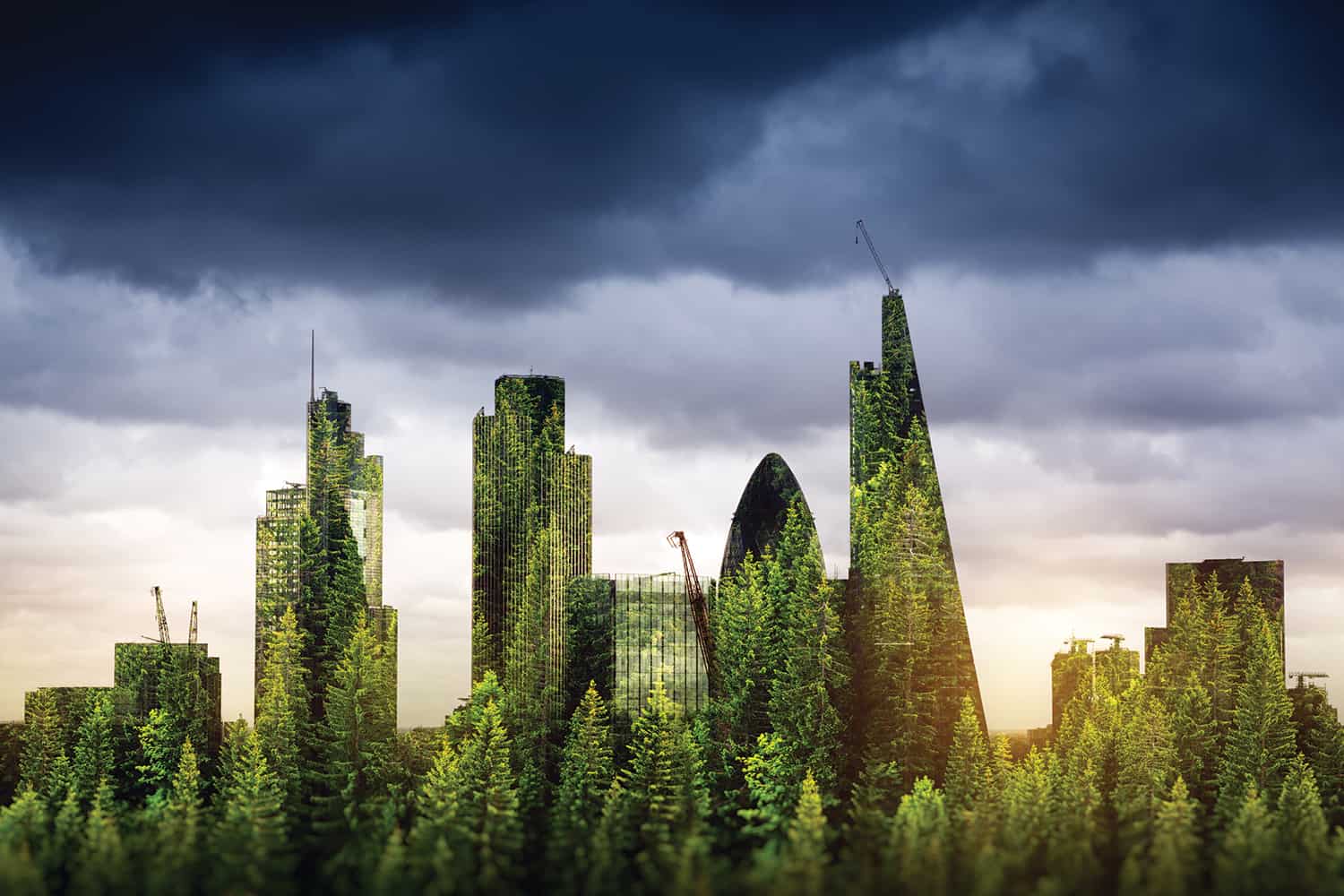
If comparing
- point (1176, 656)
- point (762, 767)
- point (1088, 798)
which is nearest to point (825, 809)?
point (762, 767)

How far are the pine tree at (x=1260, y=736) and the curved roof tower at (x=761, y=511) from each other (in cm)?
4667

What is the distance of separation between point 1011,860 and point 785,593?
Result: 7087 centimetres

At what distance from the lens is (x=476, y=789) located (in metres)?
139

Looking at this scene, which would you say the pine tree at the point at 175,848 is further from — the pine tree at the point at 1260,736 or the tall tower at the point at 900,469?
the pine tree at the point at 1260,736

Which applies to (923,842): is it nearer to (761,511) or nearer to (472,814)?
(472,814)

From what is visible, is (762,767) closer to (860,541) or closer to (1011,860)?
(860,541)

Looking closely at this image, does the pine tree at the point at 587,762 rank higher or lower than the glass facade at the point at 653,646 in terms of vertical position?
lower

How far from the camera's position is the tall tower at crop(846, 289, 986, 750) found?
143m

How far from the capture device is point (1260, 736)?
147125 millimetres

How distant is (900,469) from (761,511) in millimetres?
32188

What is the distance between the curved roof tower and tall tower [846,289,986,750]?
1996 centimetres

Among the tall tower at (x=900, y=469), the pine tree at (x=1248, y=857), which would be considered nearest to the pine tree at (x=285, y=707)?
the tall tower at (x=900, y=469)

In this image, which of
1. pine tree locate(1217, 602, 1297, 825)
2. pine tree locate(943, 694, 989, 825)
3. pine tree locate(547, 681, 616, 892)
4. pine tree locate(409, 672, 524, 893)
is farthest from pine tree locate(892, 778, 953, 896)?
pine tree locate(1217, 602, 1297, 825)

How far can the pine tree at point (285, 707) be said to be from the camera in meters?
158
